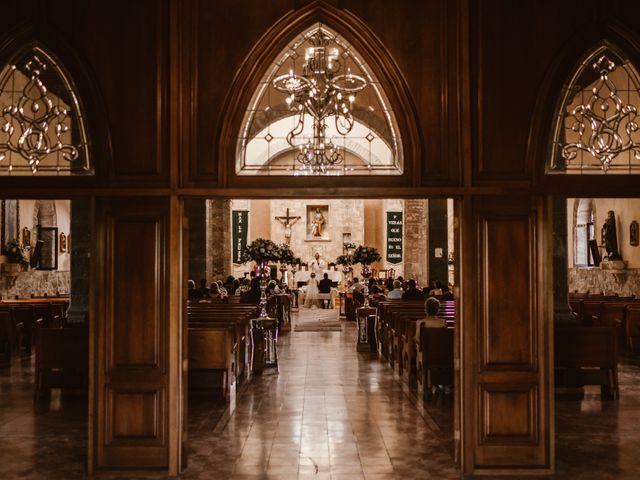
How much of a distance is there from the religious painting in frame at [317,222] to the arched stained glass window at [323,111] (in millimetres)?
25252

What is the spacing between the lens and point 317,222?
3167cm

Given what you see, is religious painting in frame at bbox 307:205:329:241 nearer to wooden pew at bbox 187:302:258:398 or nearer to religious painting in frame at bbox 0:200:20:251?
religious painting in frame at bbox 0:200:20:251

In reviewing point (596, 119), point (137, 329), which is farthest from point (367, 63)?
point (137, 329)

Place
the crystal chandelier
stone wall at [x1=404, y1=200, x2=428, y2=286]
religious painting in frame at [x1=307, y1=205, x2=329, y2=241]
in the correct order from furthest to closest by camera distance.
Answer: religious painting in frame at [x1=307, y1=205, x2=329, y2=241], stone wall at [x1=404, y1=200, x2=428, y2=286], the crystal chandelier

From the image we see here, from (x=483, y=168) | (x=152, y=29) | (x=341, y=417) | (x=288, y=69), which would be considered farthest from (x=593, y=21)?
(x=341, y=417)

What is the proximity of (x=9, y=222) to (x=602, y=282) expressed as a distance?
1450cm

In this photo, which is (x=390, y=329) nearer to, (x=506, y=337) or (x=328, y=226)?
(x=506, y=337)

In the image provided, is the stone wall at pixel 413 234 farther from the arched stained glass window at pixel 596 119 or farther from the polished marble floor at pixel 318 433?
the arched stained glass window at pixel 596 119

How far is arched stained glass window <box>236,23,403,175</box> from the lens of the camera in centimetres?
615

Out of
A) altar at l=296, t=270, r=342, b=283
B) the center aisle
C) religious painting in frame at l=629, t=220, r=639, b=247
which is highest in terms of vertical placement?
religious painting in frame at l=629, t=220, r=639, b=247

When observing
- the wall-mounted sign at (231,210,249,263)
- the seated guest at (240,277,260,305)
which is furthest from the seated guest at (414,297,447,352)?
the wall-mounted sign at (231,210,249,263)

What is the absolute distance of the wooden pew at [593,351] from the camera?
8898mm

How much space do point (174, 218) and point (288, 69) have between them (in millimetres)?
1608

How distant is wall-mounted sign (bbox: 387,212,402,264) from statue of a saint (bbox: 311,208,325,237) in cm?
353
